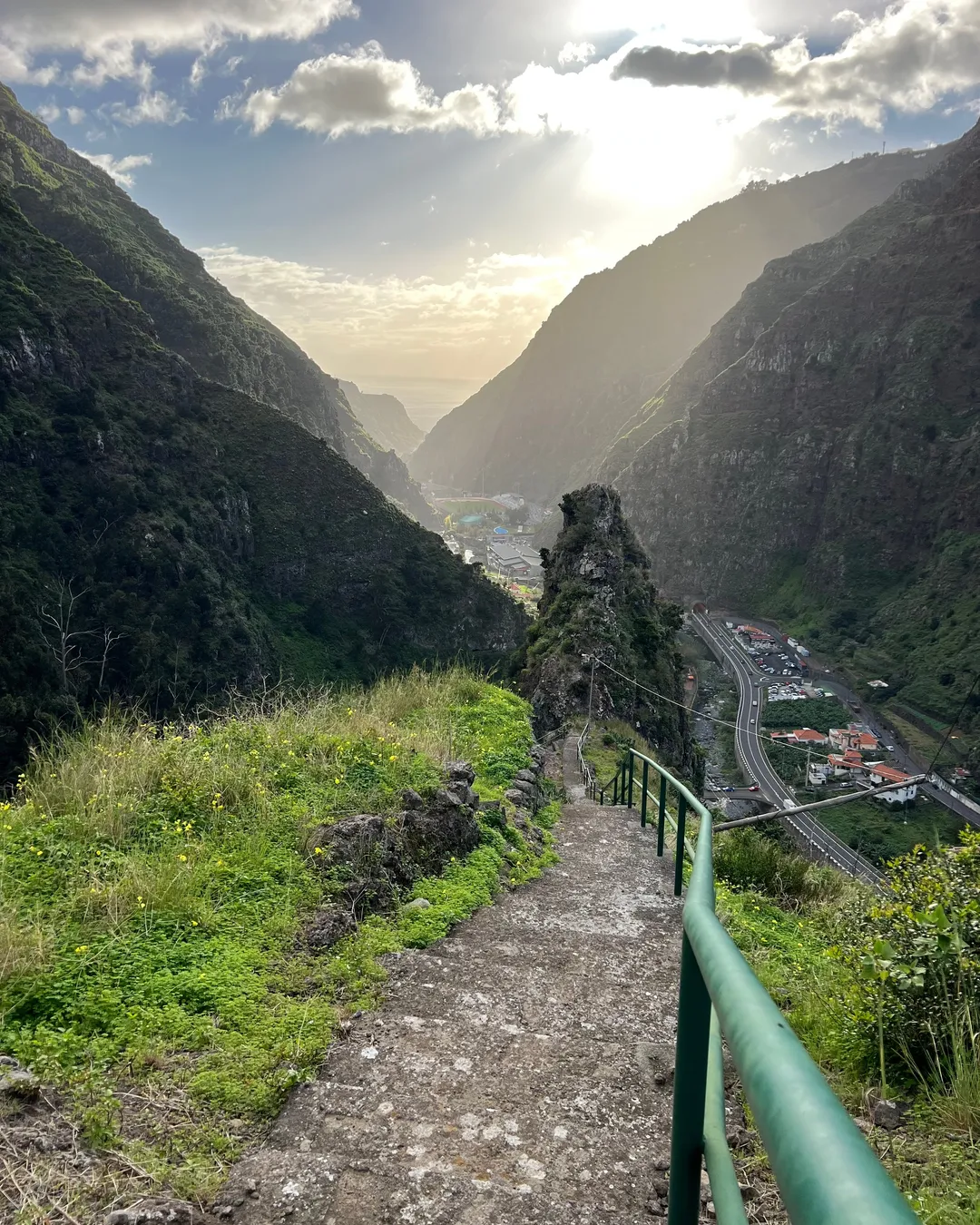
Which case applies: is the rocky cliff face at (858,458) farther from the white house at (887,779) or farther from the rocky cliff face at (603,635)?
the rocky cliff face at (603,635)

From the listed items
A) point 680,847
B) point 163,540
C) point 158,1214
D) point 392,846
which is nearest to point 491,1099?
point 158,1214

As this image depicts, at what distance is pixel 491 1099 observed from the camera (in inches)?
126

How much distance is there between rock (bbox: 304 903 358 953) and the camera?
434cm

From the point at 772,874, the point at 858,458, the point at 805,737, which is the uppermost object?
the point at 858,458

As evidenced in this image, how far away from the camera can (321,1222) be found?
2488mm

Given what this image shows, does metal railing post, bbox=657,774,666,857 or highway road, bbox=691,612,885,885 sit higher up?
metal railing post, bbox=657,774,666,857

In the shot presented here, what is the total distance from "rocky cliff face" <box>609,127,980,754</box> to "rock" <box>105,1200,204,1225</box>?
285ft

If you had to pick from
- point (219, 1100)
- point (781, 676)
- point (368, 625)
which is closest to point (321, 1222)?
point (219, 1100)

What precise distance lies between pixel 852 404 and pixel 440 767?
136484mm

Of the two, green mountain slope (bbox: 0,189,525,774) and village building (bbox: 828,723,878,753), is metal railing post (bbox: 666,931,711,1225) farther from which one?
village building (bbox: 828,723,878,753)

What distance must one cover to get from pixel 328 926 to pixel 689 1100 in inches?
143

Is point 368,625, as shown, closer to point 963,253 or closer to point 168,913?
point 168,913

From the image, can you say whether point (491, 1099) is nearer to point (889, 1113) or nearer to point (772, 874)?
point (889, 1113)

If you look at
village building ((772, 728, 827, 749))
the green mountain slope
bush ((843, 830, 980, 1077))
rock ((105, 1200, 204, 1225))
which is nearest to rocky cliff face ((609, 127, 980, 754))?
village building ((772, 728, 827, 749))
